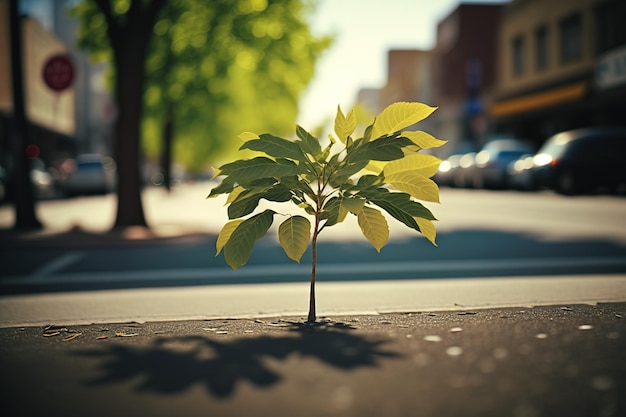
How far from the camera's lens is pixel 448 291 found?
8.29 metres

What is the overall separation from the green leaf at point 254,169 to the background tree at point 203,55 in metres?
11.9

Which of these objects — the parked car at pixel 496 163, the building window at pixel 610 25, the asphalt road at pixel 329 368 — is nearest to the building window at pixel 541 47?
the building window at pixel 610 25

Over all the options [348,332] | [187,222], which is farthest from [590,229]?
[348,332]

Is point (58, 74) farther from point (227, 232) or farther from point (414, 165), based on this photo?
point (414, 165)

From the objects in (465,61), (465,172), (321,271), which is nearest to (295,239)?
(321,271)

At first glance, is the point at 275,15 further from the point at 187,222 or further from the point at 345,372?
the point at 345,372

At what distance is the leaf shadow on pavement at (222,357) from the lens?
13.8 feet

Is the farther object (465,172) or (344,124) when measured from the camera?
(465,172)

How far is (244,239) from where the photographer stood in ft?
18.1

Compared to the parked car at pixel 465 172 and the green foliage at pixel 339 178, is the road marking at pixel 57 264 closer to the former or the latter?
the green foliage at pixel 339 178

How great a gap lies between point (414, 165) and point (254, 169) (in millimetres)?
1138

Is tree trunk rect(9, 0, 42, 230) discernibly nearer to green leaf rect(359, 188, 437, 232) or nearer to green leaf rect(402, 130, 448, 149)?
green leaf rect(359, 188, 437, 232)

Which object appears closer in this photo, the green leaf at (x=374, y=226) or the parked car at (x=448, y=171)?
the green leaf at (x=374, y=226)

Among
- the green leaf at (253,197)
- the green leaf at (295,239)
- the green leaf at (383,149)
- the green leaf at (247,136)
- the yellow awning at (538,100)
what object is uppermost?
the yellow awning at (538,100)
